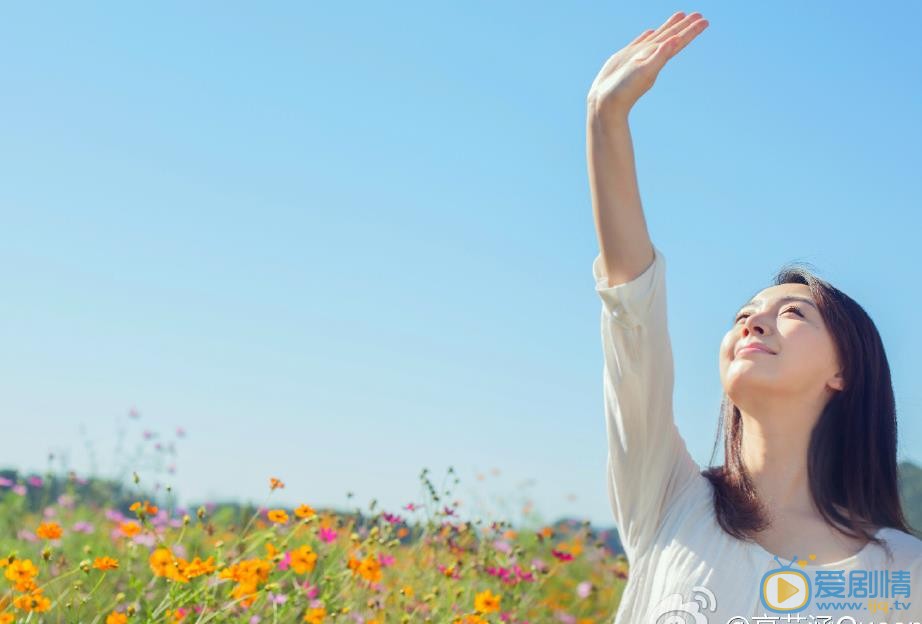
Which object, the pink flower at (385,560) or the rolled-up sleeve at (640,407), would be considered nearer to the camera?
the rolled-up sleeve at (640,407)

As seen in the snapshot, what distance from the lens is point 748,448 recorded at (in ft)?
7.39

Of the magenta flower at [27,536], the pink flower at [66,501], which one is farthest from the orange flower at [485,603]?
the pink flower at [66,501]

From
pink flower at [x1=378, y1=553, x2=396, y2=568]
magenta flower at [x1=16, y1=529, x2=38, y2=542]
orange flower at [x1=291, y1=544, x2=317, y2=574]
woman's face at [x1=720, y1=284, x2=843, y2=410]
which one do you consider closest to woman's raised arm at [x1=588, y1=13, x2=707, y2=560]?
woman's face at [x1=720, y1=284, x2=843, y2=410]

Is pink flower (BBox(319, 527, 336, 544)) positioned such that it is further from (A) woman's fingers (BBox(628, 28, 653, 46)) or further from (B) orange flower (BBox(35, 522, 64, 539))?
(A) woman's fingers (BBox(628, 28, 653, 46))

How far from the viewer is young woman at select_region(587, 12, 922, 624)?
1829mm

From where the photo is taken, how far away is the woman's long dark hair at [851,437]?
223cm

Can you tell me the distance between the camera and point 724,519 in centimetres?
208

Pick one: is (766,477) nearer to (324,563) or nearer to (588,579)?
(324,563)

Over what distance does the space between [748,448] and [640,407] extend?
15.9 inches

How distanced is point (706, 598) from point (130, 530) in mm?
1470

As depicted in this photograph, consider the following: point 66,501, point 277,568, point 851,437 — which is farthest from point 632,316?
point 66,501

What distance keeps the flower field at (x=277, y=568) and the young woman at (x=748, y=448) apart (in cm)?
95

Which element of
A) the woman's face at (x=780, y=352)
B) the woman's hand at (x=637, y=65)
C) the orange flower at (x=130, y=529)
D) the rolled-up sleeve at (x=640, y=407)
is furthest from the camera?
the orange flower at (x=130, y=529)

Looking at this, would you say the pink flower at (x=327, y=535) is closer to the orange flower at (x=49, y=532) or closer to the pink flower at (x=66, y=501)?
the orange flower at (x=49, y=532)
